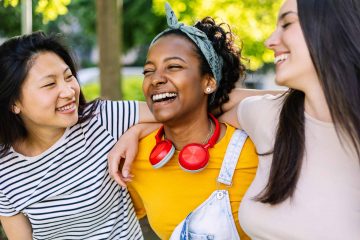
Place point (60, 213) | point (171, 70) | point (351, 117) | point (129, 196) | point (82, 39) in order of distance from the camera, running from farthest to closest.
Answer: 1. point (82, 39)
2. point (129, 196)
3. point (60, 213)
4. point (171, 70)
5. point (351, 117)

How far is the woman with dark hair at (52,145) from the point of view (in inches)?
114

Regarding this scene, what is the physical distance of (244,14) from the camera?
7.59m

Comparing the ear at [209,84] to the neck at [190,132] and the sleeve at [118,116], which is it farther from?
the sleeve at [118,116]

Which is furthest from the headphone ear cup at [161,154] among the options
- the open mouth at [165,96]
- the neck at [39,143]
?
the neck at [39,143]

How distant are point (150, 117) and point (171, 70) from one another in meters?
0.44

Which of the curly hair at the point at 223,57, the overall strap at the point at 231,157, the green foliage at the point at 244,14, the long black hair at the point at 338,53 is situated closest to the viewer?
the long black hair at the point at 338,53

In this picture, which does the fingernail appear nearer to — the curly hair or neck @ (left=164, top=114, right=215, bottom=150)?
neck @ (left=164, top=114, right=215, bottom=150)

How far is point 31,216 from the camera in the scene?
3020 mm

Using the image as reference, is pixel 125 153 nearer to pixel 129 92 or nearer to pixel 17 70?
A: pixel 17 70

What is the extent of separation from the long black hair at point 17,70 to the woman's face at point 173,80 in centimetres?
53

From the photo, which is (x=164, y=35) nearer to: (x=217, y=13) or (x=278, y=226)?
(x=278, y=226)

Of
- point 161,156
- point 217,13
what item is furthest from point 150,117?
point 217,13

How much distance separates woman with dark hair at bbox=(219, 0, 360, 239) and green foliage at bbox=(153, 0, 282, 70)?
4127 millimetres

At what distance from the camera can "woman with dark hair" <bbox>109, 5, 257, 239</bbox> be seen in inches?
105
